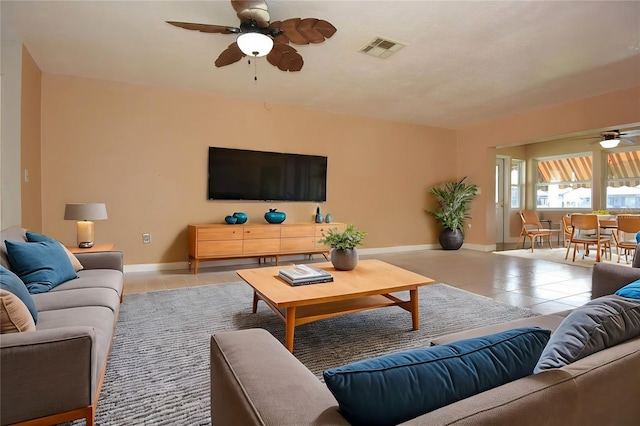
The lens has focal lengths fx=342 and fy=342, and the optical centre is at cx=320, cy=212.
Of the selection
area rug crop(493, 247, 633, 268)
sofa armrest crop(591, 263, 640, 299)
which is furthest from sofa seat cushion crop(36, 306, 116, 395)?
area rug crop(493, 247, 633, 268)

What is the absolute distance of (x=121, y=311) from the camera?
301cm

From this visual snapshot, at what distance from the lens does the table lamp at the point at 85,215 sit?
3574mm

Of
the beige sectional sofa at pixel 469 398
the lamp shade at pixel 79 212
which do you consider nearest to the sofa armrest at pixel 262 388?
the beige sectional sofa at pixel 469 398

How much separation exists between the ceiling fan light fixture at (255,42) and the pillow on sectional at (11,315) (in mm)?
2313

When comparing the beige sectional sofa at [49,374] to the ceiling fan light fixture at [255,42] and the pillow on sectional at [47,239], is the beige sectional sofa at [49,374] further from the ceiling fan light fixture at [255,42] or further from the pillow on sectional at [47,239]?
the ceiling fan light fixture at [255,42]

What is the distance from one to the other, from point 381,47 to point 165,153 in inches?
130

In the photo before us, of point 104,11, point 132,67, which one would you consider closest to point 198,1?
point 104,11

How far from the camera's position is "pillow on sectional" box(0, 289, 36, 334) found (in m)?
1.29

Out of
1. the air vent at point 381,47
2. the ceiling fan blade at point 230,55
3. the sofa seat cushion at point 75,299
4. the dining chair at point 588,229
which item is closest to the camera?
the sofa seat cushion at point 75,299

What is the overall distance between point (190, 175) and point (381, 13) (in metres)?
3.48

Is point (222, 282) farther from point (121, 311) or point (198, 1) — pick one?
point (198, 1)

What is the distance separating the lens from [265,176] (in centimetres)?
559

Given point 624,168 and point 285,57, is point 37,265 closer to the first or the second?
point 285,57

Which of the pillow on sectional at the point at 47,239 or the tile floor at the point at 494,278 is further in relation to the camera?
the tile floor at the point at 494,278
